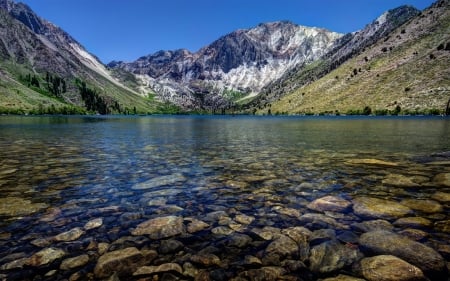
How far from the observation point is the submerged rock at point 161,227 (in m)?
8.15

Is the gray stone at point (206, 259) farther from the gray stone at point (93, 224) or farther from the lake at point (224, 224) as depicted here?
the gray stone at point (93, 224)

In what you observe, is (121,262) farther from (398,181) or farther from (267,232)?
(398,181)

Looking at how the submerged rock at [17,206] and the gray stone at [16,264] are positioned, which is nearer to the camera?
the gray stone at [16,264]

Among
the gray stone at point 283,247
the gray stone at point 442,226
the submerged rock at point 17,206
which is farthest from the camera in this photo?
the submerged rock at point 17,206

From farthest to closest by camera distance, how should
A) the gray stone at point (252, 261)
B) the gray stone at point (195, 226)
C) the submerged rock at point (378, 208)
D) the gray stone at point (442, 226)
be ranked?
the submerged rock at point (378, 208), the gray stone at point (195, 226), the gray stone at point (442, 226), the gray stone at point (252, 261)

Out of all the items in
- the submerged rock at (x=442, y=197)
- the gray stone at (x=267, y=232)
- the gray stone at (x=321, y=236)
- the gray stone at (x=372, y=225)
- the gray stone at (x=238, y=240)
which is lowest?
the gray stone at (x=238, y=240)

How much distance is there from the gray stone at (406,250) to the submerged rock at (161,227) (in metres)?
4.89

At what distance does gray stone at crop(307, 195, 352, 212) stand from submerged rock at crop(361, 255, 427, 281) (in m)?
3.38

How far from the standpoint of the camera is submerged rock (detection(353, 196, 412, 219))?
940 cm

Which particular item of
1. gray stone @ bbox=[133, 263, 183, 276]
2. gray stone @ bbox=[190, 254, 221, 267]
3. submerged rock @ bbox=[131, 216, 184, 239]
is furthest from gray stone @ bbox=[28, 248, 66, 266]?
gray stone @ bbox=[190, 254, 221, 267]

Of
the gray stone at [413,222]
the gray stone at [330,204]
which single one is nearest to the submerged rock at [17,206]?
the gray stone at [330,204]

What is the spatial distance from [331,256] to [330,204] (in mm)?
3941

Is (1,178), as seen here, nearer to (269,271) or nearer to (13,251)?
(13,251)

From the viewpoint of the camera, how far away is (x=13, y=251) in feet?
22.9
